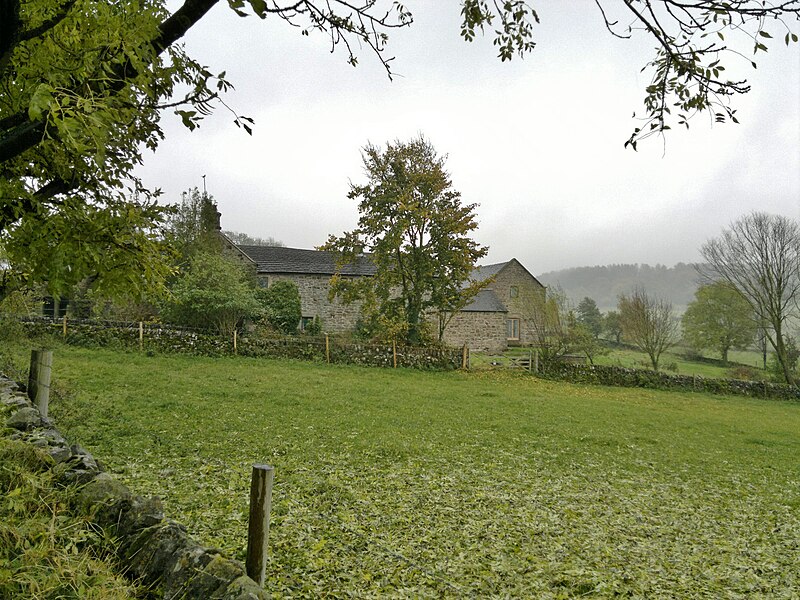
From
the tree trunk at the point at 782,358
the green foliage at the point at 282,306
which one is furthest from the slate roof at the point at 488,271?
the tree trunk at the point at 782,358

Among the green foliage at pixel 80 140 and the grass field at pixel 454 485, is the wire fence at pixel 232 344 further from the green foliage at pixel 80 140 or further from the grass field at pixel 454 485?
the green foliage at pixel 80 140

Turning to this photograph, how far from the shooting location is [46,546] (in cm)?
293

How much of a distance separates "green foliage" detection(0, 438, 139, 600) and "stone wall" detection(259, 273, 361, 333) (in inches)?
971

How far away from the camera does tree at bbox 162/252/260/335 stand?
20.5 metres

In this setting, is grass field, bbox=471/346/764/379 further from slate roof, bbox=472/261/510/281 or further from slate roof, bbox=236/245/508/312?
slate roof, bbox=472/261/510/281

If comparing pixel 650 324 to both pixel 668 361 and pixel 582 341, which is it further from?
pixel 668 361

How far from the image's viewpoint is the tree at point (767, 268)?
27422mm

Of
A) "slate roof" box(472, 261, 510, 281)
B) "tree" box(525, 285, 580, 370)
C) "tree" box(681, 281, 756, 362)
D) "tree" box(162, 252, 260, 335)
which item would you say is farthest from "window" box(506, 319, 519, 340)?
"tree" box(162, 252, 260, 335)

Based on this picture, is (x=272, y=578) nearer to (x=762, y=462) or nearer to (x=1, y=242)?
(x=1, y=242)

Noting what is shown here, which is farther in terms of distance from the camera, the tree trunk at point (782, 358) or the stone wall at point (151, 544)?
the tree trunk at point (782, 358)

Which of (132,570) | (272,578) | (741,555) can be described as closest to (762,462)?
(741,555)

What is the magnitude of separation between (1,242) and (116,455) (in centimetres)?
363

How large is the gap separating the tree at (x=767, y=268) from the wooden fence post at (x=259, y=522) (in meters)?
32.0

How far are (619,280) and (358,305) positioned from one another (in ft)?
429
